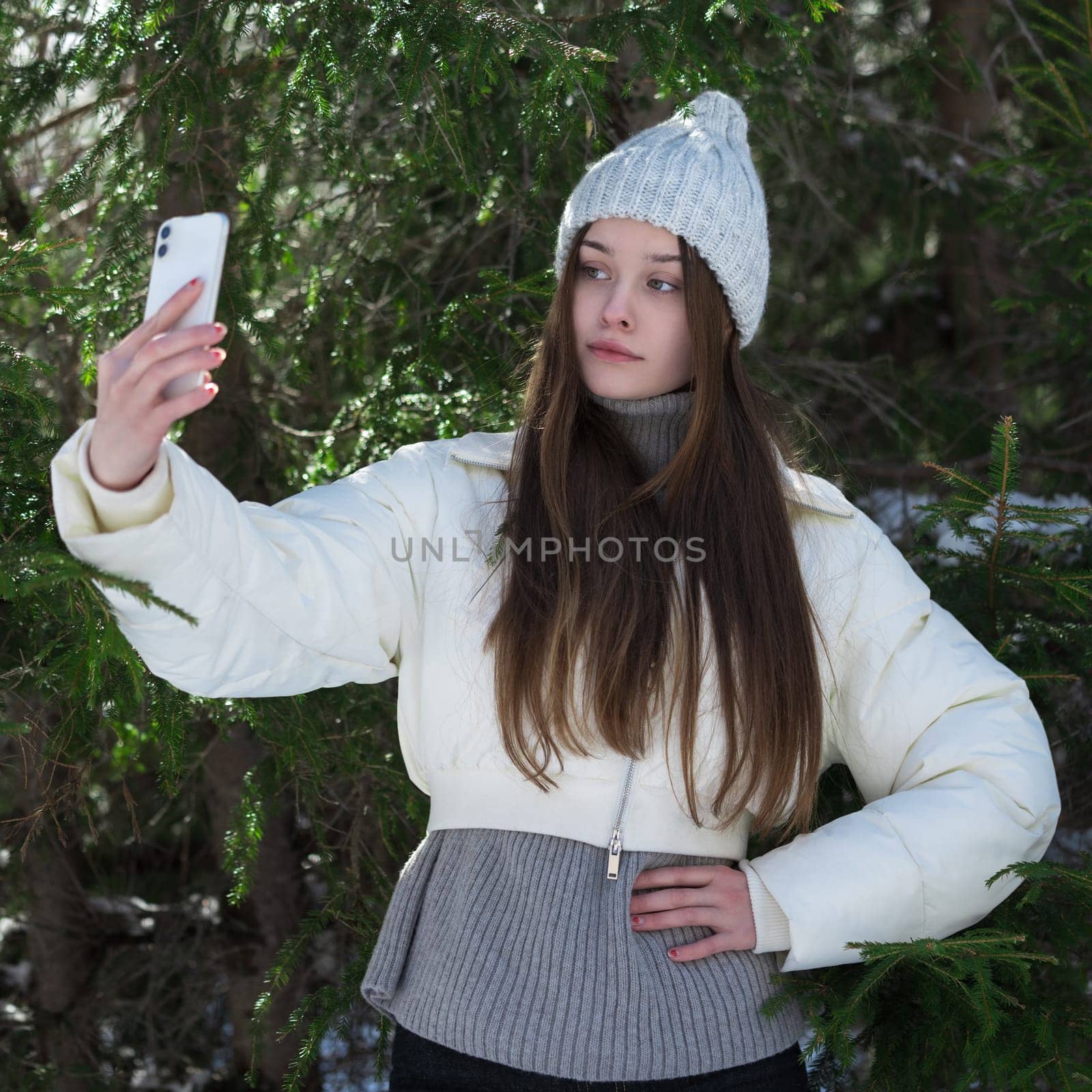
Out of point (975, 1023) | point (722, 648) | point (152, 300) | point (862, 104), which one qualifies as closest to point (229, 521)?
point (152, 300)

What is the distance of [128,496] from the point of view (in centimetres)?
152

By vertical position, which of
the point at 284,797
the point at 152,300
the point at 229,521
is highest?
the point at 152,300

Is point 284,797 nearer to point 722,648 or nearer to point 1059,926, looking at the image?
point 722,648

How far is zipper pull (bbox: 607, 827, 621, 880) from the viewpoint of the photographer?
1.92 metres

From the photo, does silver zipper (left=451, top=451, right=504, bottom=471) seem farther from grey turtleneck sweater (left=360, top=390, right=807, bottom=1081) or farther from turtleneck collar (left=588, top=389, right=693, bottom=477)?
grey turtleneck sweater (left=360, top=390, right=807, bottom=1081)

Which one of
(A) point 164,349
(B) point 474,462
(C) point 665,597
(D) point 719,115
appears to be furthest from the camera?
(D) point 719,115

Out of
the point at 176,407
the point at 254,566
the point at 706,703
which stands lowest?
the point at 706,703

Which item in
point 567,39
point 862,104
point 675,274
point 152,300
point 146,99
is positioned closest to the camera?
point 152,300

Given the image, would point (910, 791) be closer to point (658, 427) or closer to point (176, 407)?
point (658, 427)

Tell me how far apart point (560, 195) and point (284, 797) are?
1.87 metres

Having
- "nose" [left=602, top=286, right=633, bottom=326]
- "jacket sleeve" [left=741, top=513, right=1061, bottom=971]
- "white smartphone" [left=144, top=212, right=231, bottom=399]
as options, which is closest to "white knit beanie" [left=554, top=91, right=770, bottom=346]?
"nose" [left=602, top=286, right=633, bottom=326]

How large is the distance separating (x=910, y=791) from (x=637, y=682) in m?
0.50

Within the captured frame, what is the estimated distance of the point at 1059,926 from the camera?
2271 millimetres

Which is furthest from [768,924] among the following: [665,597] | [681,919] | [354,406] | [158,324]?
[354,406]
